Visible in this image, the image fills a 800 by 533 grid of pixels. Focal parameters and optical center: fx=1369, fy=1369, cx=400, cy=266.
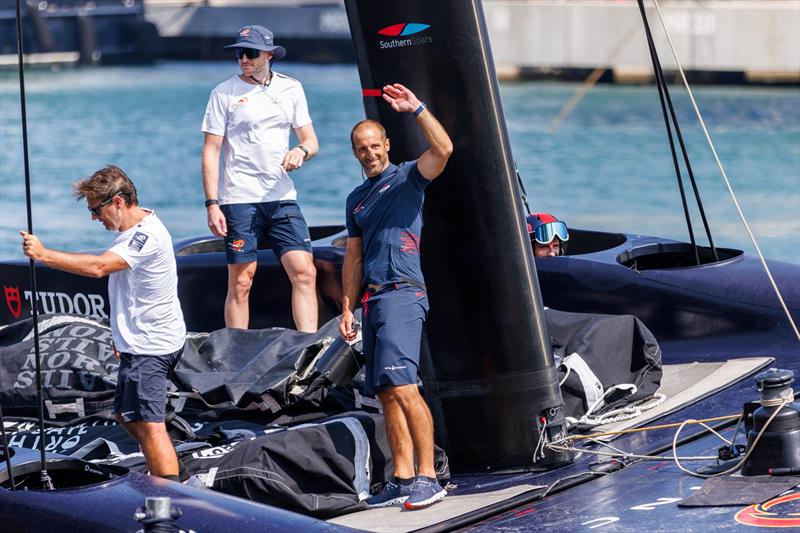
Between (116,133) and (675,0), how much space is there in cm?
1476

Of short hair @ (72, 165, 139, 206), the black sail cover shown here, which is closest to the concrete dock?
the black sail cover

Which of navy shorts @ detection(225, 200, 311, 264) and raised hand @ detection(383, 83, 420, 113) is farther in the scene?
navy shorts @ detection(225, 200, 311, 264)

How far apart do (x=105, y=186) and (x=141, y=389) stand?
72 cm

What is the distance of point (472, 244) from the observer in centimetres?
486

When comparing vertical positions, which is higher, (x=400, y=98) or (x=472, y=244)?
(x=400, y=98)

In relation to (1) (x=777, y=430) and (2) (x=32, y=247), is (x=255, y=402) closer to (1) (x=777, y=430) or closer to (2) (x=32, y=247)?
(2) (x=32, y=247)

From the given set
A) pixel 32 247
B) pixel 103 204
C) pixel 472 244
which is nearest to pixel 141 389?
pixel 103 204

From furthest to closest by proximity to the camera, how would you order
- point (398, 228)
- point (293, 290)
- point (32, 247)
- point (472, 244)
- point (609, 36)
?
point (609, 36) → point (293, 290) → point (472, 244) → point (398, 228) → point (32, 247)

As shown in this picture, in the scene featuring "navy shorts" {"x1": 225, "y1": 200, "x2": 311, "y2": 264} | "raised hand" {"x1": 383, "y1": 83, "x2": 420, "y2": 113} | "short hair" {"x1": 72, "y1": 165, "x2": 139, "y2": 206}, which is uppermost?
"raised hand" {"x1": 383, "y1": 83, "x2": 420, "y2": 113}

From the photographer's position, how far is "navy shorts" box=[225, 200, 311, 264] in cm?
652

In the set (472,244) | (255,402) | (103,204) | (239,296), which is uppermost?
(103,204)

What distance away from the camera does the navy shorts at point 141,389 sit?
15.7 feet

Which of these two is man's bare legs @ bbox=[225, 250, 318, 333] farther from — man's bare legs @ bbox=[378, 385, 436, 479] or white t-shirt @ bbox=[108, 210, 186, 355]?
man's bare legs @ bbox=[378, 385, 436, 479]

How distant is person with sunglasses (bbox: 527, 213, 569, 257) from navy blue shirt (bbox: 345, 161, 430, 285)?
7.27 ft
